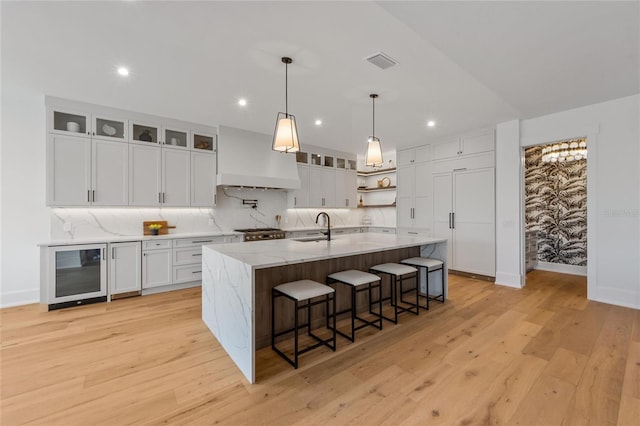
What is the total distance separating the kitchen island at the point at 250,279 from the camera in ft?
6.76

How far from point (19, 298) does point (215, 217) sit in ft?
8.81

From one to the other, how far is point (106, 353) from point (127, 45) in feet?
8.74

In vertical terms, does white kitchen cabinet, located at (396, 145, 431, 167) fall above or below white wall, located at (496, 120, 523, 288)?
above

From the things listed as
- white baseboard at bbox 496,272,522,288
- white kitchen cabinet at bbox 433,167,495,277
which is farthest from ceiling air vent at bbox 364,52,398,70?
white baseboard at bbox 496,272,522,288

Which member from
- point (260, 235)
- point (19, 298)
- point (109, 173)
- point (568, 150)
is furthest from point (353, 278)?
point (568, 150)

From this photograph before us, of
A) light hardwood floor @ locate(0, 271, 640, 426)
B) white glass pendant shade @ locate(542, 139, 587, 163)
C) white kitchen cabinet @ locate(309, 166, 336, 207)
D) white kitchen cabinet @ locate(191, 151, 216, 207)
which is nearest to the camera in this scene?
light hardwood floor @ locate(0, 271, 640, 426)

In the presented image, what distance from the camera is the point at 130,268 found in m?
3.96

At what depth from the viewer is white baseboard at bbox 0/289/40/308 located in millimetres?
3604

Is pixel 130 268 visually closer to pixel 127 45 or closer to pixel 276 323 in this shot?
pixel 276 323

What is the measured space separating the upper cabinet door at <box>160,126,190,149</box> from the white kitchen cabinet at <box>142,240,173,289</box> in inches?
60.2

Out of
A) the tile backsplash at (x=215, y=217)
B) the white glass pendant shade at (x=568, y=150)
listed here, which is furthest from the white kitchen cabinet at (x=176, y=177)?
the white glass pendant shade at (x=568, y=150)

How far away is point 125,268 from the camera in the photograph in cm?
393

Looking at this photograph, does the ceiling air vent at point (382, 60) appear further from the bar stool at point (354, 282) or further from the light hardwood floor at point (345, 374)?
the light hardwood floor at point (345, 374)

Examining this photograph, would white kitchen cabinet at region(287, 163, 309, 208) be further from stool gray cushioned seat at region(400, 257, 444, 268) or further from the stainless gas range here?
stool gray cushioned seat at region(400, 257, 444, 268)
